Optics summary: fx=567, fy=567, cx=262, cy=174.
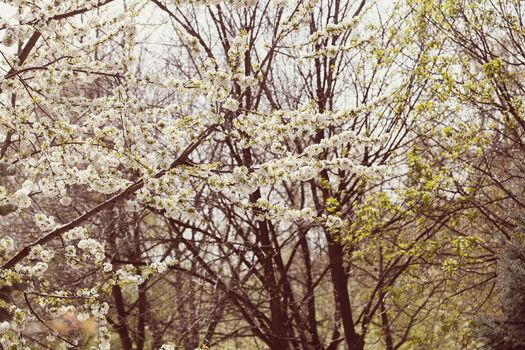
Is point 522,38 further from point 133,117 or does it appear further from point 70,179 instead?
point 70,179

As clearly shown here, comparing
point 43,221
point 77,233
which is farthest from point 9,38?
point 77,233

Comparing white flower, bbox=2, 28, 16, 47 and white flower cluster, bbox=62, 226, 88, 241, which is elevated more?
white flower, bbox=2, 28, 16, 47

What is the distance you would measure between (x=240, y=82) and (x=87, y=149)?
137 centimetres

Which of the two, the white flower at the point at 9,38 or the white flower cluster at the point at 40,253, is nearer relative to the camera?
the white flower at the point at 9,38

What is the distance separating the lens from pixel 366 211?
669 centimetres

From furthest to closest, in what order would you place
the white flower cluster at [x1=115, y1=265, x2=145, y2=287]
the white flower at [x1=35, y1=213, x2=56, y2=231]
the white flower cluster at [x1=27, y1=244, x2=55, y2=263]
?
the white flower at [x1=35, y1=213, x2=56, y2=231] < the white flower cluster at [x1=27, y1=244, x2=55, y2=263] < the white flower cluster at [x1=115, y1=265, x2=145, y2=287]

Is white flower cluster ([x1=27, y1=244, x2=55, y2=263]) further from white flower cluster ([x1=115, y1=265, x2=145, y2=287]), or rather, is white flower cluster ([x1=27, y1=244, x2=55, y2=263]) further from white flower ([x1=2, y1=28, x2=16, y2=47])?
white flower ([x1=2, y1=28, x2=16, y2=47])

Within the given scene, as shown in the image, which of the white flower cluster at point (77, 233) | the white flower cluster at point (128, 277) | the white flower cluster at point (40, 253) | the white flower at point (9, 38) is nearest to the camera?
the white flower at point (9, 38)

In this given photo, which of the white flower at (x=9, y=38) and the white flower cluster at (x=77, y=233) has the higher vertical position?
the white flower at (x=9, y=38)

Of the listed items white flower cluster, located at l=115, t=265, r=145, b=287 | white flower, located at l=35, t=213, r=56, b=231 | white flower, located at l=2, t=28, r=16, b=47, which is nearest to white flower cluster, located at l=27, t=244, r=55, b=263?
white flower, located at l=35, t=213, r=56, b=231

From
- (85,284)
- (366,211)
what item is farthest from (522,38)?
(85,284)

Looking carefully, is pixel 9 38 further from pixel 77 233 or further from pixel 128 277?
pixel 128 277

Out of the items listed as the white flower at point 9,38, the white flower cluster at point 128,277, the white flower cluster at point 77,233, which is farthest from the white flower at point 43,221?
the white flower at point 9,38

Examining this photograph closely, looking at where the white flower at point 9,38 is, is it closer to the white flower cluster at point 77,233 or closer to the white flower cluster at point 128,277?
the white flower cluster at point 77,233
